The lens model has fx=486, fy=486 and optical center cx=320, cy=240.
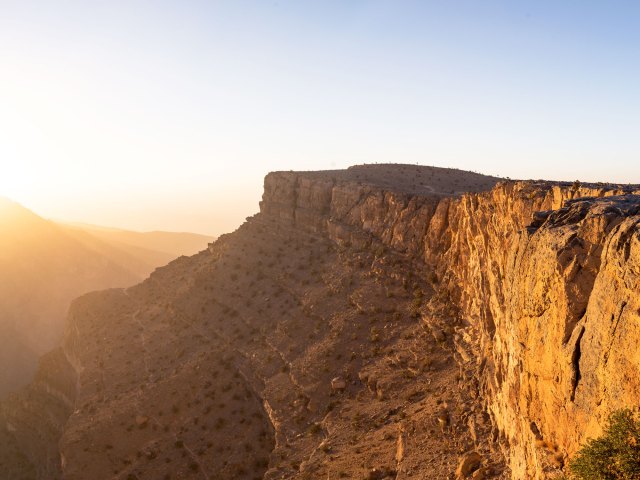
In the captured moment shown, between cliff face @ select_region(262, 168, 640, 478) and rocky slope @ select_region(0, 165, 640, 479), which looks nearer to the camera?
cliff face @ select_region(262, 168, 640, 478)

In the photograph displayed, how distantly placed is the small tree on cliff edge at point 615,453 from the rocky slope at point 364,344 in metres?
0.56

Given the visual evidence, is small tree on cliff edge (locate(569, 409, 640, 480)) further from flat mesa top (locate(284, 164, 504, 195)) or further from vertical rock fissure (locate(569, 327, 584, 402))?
flat mesa top (locate(284, 164, 504, 195))

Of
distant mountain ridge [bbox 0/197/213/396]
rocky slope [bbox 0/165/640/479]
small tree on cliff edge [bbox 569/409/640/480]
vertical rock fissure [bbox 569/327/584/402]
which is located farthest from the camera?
distant mountain ridge [bbox 0/197/213/396]

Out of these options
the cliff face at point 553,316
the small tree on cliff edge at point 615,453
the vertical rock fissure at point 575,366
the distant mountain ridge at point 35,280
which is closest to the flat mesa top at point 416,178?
the cliff face at point 553,316

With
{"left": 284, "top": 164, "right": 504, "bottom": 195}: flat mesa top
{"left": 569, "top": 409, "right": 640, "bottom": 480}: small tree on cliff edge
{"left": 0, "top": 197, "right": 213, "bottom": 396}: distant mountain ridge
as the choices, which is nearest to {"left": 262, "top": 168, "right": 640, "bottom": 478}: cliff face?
{"left": 569, "top": 409, "right": 640, "bottom": 480}: small tree on cliff edge

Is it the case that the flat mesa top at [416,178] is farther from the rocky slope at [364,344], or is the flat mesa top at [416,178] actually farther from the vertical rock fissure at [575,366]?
the vertical rock fissure at [575,366]

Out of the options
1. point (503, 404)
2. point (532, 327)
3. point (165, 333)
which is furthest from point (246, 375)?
point (532, 327)

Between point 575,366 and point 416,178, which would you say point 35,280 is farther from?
point 575,366

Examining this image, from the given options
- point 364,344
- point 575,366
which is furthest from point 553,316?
point 364,344

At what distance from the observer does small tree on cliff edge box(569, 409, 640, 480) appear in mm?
11203

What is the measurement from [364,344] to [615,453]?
26467 mm

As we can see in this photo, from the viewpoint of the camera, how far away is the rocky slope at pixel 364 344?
14.6 meters

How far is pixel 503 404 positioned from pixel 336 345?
18.6 metres

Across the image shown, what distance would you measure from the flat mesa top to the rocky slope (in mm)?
461
